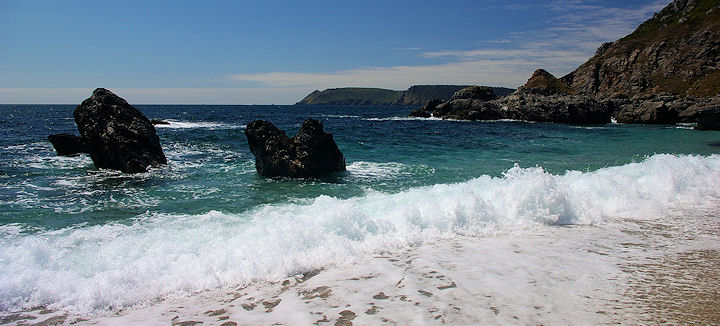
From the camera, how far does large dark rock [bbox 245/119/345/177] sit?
1533 cm

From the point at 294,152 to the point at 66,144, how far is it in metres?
12.7

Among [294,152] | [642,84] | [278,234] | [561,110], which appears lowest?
[278,234]

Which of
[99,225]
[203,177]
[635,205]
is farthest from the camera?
[203,177]

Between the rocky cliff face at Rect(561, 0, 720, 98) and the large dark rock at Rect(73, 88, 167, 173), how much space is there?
71694 millimetres

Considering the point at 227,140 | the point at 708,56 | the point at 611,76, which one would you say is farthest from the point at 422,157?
the point at 611,76

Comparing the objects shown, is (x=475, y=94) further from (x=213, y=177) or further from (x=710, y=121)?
(x=213, y=177)

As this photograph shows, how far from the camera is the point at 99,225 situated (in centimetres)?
900

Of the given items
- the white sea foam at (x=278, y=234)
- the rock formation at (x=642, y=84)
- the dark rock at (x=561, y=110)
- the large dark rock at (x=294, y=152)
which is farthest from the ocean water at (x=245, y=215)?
the dark rock at (x=561, y=110)

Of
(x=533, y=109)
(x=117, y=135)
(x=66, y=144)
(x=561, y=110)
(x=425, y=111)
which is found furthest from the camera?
(x=425, y=111)

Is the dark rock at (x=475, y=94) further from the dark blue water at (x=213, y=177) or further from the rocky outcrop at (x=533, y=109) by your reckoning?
the dark blue water at (x=213, y=177)

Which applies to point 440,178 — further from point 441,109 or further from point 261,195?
point 441,109

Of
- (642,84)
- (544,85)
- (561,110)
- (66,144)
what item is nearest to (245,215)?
(66,144)

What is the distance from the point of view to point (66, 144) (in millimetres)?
20266

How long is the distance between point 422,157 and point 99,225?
15.2m
